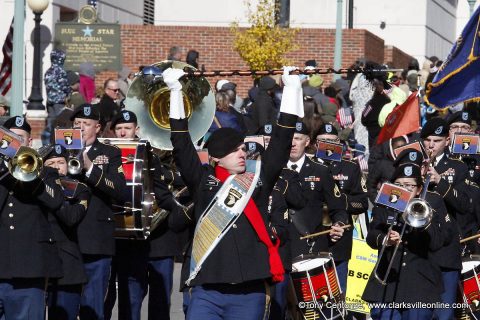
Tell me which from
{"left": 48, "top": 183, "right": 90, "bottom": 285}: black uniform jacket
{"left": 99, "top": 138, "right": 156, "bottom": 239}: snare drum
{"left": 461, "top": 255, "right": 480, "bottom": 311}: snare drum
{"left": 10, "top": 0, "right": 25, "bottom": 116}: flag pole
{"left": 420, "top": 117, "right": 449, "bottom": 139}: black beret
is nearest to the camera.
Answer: {"left": 48, "top": 183, "right": 90, "bottom": 285}: black uniform jacket

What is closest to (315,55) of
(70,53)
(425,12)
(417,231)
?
(70,53)

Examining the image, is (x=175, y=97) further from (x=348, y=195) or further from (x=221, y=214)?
(x=348, y=195)

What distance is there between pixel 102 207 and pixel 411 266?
7.76 ft

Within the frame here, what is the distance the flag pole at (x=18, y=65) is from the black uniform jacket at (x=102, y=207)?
218 inches

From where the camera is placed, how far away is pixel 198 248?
336 inches

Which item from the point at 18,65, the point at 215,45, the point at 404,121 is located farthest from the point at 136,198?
the point at 215,45

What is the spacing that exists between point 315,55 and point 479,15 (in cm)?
1684

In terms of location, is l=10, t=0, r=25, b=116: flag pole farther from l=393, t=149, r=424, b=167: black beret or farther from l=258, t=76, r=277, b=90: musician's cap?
l=393, t=149, r=424, b=167: black beret

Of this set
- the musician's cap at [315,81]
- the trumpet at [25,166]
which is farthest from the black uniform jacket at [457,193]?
the musician's cap at [315,81]

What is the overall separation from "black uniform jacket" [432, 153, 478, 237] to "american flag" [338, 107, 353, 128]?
29.0 ft

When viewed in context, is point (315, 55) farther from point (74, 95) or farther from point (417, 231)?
point (417, 231)

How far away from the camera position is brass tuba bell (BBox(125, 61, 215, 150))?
11195 mm

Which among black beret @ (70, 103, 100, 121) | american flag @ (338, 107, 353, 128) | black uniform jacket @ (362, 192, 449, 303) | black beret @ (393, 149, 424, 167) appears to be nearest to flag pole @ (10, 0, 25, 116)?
black beret @ (70, 103, 100, 121)

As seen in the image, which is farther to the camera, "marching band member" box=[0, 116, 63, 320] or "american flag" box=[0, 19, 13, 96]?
"american flag" box=[0, 19, 13, 96]
